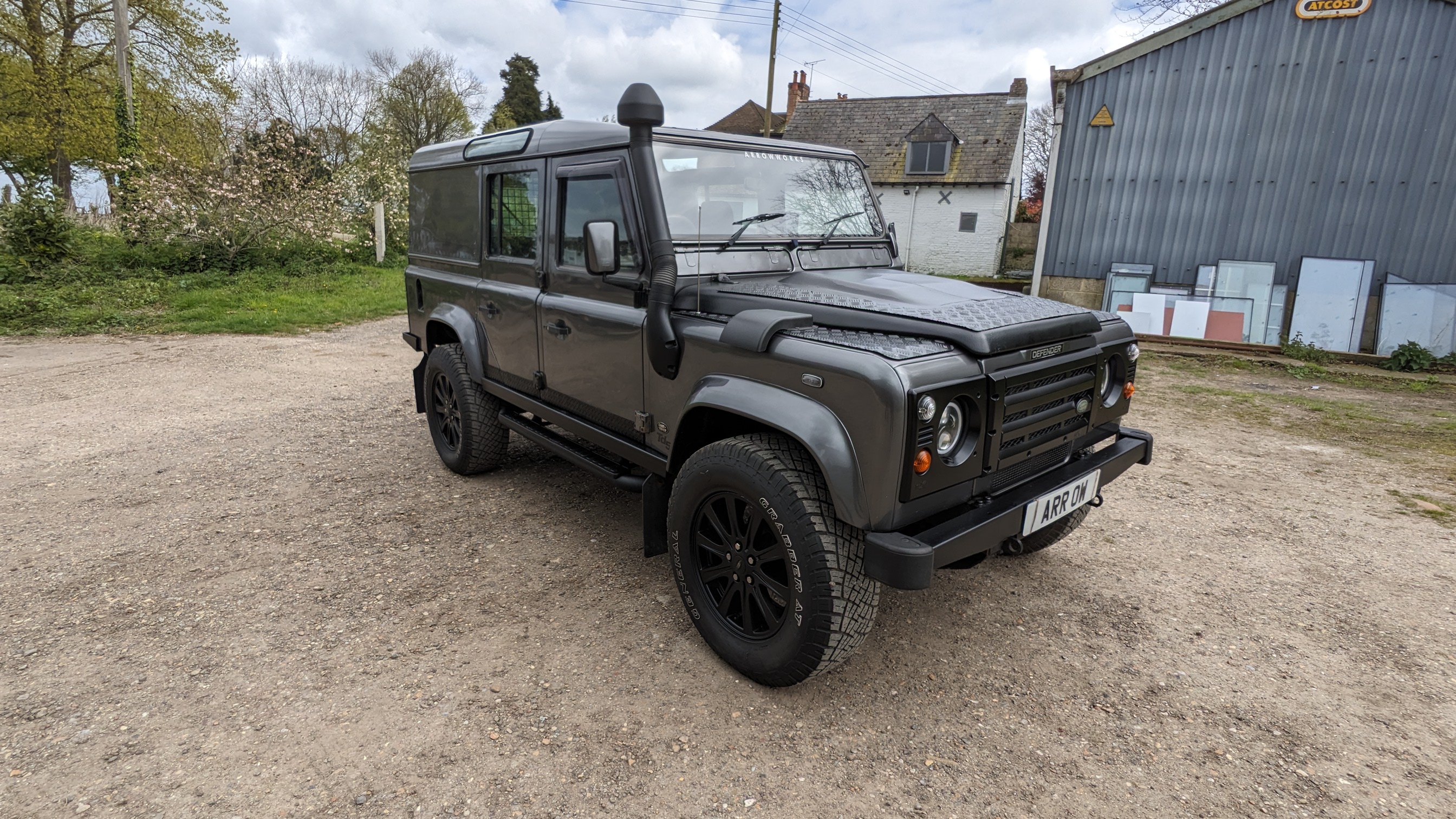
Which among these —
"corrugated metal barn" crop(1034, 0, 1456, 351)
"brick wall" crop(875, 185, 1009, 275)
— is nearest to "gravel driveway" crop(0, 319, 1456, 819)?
"corrugated metal barn" crop(1034, 0, 1456, 351)

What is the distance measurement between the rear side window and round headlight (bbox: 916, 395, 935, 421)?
3.29m

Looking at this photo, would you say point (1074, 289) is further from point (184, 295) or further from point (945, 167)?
point (945, 167)

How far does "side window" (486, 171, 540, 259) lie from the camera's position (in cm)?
409

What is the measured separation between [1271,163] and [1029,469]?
33.2 ft

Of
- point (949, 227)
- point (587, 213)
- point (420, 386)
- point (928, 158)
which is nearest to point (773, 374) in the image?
point (587, 213)

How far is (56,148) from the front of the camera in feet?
64.4

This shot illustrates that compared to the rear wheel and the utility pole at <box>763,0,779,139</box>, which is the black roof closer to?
the rear wheel

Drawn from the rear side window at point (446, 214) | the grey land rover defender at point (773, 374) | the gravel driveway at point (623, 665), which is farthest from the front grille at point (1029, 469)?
the rear side window at point (446, 214)

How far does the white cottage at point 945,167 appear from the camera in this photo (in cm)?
2539

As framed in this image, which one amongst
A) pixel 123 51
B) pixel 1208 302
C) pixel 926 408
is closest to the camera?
pixel 926 408

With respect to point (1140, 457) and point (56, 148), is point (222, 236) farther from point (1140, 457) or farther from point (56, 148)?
point (1140, 457)

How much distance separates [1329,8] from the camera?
964cm

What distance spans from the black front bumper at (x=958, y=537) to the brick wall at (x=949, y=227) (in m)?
23.4

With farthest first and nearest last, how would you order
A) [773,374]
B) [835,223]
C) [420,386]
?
[420,386], [835,223], [773,374]
